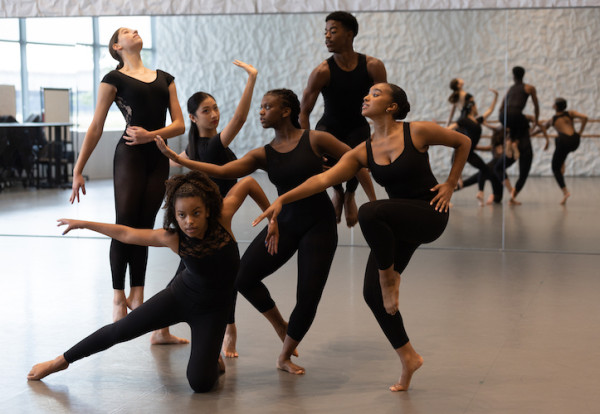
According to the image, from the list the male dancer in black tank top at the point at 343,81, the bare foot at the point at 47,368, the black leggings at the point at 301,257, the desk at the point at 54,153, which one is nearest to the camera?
the bare foot at the point at 47,368

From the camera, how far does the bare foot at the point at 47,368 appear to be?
3.41m

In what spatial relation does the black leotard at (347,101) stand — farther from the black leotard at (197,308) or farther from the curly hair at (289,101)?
the black leotard at (197,308)

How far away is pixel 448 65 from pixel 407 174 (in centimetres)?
383

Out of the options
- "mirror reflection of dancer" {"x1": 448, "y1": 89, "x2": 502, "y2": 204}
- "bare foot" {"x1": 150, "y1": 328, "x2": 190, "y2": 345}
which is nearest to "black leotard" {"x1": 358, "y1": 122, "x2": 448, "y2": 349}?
"bare foot" {"x1": 150, "y1": 328, "x2": 190, "y2": 345}

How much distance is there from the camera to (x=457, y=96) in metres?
6.84

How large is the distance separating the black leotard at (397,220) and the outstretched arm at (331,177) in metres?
0.06

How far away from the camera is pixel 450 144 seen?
134 inches

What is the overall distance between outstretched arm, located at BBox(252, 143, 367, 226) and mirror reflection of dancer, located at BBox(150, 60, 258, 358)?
0.59 m

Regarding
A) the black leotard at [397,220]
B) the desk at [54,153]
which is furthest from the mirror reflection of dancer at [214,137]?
the desk at [54,153]

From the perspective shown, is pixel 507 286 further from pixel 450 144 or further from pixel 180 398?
pixel 180 398

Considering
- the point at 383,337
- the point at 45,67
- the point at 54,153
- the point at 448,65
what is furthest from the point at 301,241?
the point at 45,67

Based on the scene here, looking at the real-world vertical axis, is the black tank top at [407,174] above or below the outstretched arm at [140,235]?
above

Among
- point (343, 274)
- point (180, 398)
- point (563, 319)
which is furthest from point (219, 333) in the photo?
point (343, 274)

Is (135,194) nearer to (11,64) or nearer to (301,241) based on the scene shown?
(301,241)
